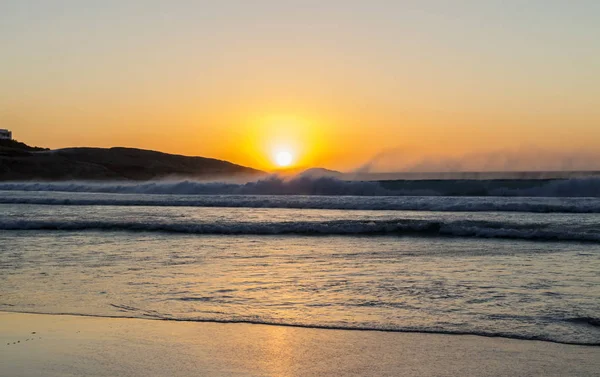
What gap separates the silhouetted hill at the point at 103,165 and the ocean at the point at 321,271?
50.2 metres

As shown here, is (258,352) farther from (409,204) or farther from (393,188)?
(393,188)

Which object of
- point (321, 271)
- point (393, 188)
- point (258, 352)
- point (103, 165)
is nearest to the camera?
point (258, 352)

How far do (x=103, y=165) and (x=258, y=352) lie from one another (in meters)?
78.9

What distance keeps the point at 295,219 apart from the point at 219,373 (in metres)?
14.3

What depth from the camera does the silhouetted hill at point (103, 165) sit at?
66812 mm

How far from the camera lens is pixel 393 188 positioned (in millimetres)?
33562

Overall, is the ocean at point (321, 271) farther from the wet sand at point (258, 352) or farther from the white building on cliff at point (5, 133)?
the white building on cliff at point (5, 133)

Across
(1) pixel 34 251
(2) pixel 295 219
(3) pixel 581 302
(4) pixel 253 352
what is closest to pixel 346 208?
(2) pixel 295 219

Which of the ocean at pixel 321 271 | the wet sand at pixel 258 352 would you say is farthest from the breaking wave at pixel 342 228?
the wet sand at pixel 258 352

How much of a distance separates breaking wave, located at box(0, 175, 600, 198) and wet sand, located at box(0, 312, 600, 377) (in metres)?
25.4

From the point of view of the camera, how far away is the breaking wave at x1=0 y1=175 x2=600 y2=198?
2973 centimetres

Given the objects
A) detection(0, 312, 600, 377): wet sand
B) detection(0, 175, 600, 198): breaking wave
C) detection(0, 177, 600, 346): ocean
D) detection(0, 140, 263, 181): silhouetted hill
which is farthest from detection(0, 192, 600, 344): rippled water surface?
detection(0, 140, 263, 181): silhouetted hill

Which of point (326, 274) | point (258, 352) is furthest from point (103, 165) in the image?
point (258, 352)

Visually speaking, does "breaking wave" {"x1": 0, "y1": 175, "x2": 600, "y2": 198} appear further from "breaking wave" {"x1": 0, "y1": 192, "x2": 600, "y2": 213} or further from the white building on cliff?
the white building on cliff
